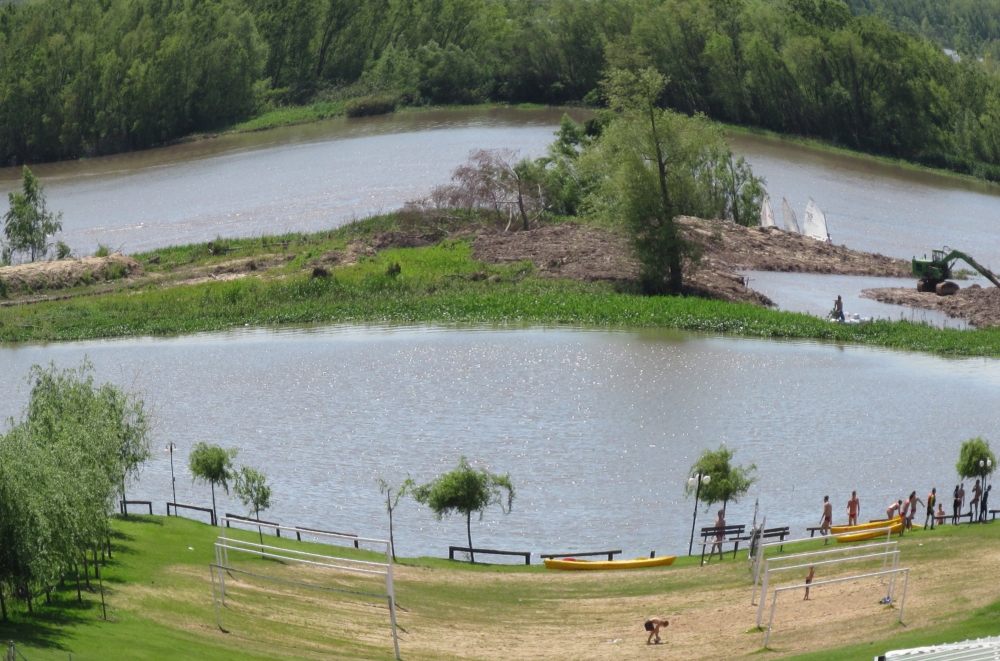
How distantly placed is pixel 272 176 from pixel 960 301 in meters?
58.2

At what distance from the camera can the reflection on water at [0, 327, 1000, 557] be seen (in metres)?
40.3

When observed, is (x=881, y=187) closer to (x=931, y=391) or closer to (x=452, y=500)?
(x=931, y=391)

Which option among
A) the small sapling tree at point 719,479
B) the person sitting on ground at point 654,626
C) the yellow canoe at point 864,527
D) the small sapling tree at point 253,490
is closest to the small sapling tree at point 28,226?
the small sapling tree at point 253,490

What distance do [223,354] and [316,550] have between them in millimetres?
23956

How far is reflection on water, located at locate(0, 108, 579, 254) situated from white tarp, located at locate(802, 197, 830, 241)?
88.4 ft

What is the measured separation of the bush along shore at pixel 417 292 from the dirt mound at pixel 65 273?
22 centimetres

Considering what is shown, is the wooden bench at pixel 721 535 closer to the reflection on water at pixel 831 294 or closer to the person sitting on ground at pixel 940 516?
the person sitting on ground at pixel 940 516

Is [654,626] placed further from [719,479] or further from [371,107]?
[371,107]

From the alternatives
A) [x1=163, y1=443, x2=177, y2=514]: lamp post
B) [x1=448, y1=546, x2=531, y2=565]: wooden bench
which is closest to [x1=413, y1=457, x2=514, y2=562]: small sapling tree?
[x1=448, y1=546, x2=531, y2=565]: wooden bench

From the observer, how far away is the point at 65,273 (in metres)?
71.0

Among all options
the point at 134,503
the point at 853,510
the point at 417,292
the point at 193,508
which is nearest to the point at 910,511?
the point at 853,510

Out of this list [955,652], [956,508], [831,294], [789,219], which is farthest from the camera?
[789,219]

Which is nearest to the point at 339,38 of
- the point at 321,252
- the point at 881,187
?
the point at 881,187

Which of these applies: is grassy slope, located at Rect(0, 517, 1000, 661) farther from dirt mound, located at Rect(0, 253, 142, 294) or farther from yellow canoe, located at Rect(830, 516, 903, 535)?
dirt mound, located at Rect(0, 253, 142, 294)
